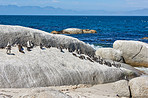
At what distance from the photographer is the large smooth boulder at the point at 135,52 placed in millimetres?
21312

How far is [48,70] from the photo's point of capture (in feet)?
36.5

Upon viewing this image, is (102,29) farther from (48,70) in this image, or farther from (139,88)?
(139,88)

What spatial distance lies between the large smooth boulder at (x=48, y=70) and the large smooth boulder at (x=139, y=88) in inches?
94.6

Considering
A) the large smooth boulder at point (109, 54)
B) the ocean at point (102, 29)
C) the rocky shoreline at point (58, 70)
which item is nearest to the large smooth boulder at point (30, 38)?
the rocky shoreline at point (58, 70)

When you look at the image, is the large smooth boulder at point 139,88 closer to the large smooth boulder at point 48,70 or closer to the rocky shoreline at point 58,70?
the rocky shoreline at point 58,70

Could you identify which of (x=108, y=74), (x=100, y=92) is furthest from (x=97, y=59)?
(x=100, y=92)

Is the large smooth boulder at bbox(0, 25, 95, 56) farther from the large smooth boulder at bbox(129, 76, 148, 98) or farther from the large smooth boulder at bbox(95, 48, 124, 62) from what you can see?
the large smooth boulder at bbox(95, 48, 124, 62)

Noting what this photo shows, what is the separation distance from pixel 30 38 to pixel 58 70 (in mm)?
3198

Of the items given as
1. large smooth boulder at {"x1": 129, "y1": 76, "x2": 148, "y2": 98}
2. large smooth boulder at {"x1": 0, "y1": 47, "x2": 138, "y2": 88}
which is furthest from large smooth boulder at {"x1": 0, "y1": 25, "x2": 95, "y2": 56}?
large smooth boulder at {"x1": 129, "y1": 76, "x2": 148, "y2": 98}

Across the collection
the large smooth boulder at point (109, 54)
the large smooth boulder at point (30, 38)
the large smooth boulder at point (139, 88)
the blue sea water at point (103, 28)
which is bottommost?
the blue sea water at point (103, 28)

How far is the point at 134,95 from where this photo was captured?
1039 cm

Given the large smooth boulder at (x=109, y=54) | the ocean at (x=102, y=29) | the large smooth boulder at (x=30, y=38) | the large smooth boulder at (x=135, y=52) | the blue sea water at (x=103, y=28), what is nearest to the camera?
the large smooth boulder at (x=30, y=38)

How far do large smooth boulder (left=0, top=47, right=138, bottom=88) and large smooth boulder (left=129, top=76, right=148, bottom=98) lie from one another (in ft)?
7.88

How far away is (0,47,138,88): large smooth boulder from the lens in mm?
10227
